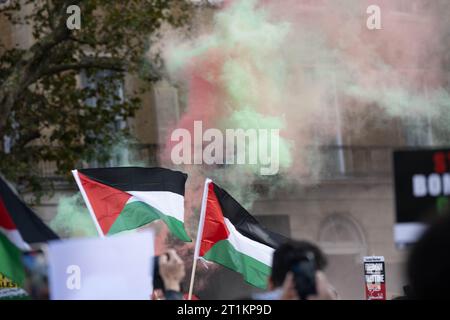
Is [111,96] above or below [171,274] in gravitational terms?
above

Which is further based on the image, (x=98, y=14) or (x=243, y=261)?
(x=98, y=14)

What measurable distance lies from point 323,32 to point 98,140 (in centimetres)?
347

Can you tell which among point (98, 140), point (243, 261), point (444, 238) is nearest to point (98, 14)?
point (98, 140)

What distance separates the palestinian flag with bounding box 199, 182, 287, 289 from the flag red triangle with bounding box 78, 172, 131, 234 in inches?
23.1

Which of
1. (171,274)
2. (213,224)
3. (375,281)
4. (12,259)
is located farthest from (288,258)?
(375,281)

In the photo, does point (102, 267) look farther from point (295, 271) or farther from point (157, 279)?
point (157, 279)

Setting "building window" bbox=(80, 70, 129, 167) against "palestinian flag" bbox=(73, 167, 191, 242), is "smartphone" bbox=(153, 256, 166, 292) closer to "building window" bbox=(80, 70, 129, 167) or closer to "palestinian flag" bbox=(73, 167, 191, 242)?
"palestinian flag" bbox=(73, 167, 191, 242)

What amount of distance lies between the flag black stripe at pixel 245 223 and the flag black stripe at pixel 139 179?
341mm

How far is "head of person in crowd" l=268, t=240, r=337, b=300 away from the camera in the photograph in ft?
13.1

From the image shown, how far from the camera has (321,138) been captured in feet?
52.7

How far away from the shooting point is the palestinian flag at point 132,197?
7012 mm

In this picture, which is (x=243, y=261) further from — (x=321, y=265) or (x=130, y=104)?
(x=130, y=104)

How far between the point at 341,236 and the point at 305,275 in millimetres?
12590

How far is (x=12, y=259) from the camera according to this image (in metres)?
4.64
